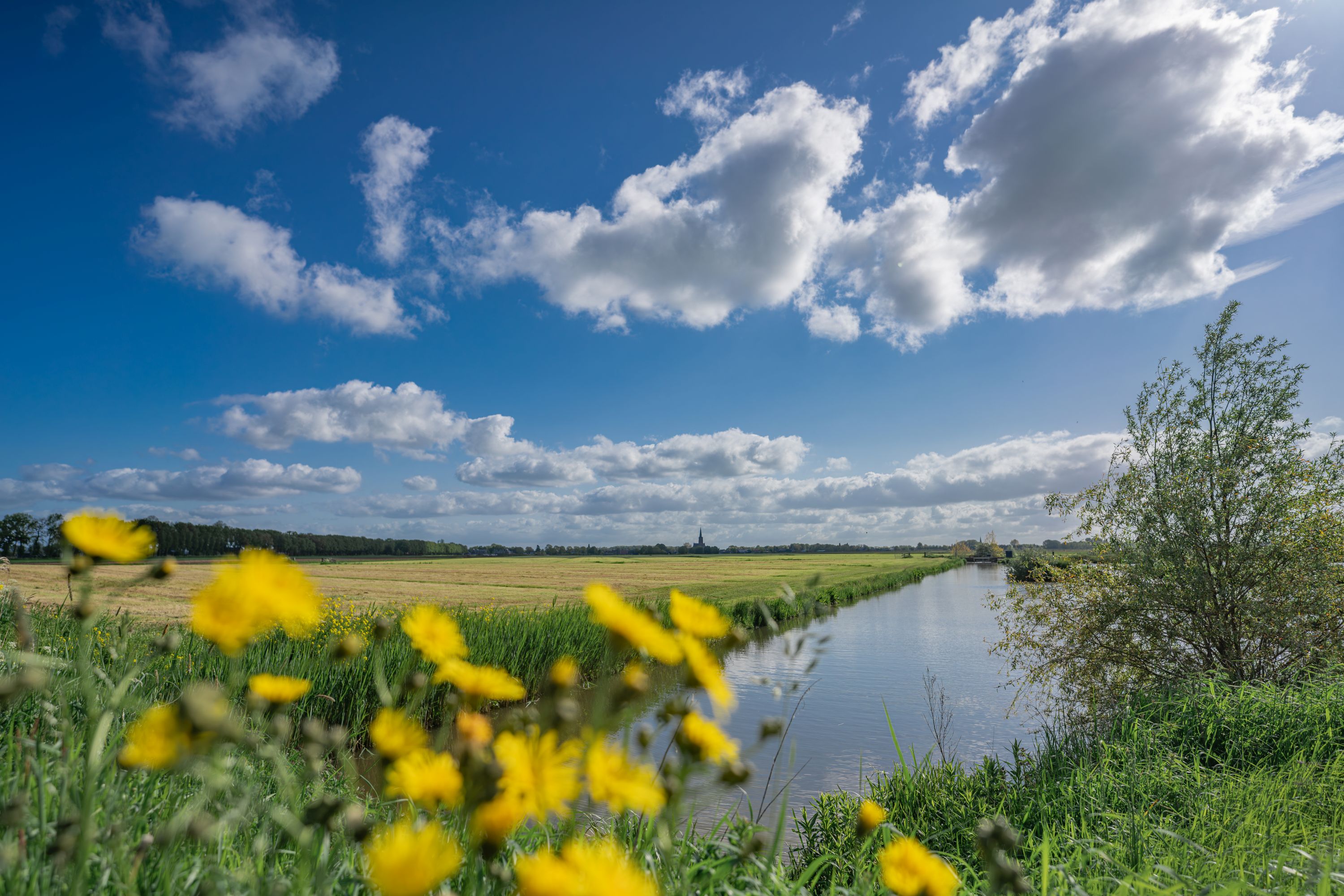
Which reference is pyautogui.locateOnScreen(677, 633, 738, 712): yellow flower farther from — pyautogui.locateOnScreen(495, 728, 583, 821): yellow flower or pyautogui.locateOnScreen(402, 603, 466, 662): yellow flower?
pyautogui.locateOnScreen(402, 603, 466, 662): yellow flower

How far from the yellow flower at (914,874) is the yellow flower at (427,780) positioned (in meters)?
0.88

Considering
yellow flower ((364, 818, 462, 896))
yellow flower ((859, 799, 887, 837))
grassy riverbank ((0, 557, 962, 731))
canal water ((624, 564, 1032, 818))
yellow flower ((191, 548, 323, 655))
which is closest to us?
yellow flower ((364, 818, 462, 896))

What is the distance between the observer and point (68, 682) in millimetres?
3795

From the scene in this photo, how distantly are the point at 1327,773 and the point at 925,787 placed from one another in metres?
2.65

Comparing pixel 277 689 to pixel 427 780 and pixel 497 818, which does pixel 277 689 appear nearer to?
pixel 427 780

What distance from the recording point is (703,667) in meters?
1.13

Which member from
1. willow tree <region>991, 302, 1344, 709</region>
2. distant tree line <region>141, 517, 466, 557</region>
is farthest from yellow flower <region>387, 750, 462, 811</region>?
distant tree line <region>141, 517, 466, 557</region>

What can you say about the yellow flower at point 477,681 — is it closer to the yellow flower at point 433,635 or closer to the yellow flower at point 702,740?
the yellow flower at point 433,635

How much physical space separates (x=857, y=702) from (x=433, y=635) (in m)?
12.9

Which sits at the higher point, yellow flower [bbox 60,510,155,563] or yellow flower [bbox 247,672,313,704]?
yellow flower [bbox 60,510,155,563]

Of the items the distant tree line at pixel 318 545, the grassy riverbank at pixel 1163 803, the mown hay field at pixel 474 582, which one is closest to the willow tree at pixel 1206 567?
the grassy riverbank at pixel 1163 803

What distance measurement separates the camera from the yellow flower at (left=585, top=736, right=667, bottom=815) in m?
1.00

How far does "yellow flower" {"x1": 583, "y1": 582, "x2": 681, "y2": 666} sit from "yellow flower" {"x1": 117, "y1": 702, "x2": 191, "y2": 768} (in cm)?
60

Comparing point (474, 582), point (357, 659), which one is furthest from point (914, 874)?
point (474, 582)
